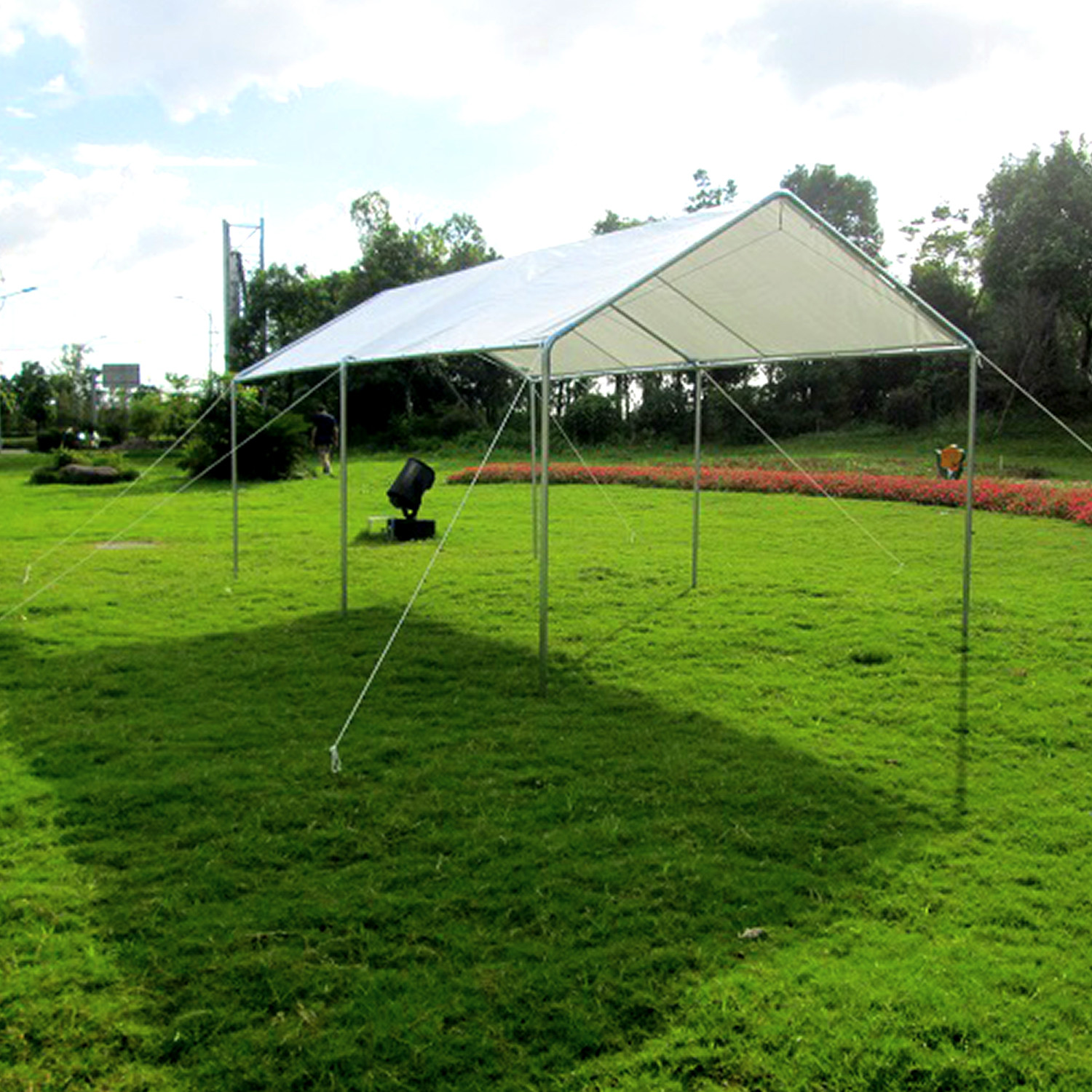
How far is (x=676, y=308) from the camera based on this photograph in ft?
31.2

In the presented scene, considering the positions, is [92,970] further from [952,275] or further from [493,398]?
[952,275]

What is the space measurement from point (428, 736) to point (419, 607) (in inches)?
151

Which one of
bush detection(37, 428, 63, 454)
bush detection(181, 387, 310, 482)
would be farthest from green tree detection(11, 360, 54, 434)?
bush detection(181, 387, 310, 482)

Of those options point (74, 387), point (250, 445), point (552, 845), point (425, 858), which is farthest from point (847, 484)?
point (74, 387)

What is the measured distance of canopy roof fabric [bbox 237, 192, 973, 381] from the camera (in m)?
7.11

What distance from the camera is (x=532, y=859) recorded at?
4492mm

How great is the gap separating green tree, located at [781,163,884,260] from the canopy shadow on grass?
39.5 metres

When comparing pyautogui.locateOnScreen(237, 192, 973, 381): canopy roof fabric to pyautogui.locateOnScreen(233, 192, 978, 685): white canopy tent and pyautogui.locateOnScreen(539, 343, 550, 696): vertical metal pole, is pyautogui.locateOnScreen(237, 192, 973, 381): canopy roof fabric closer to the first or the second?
Result: pyautogui.locateOnScreen(233, 192, 978, 685): white canopy tent

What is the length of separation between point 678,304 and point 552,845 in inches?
232

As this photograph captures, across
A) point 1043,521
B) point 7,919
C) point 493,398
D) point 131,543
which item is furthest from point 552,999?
point 493,398

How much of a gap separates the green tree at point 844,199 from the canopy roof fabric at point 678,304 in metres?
34.9

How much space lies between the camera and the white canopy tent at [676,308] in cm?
696

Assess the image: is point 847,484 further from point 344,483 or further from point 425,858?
point 425,858

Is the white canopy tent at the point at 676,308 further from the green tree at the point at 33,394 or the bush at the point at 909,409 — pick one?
the green tree at the point at 33,394
